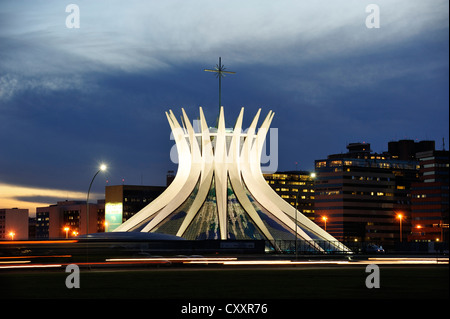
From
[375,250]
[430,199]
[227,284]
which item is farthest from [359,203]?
[227,284]

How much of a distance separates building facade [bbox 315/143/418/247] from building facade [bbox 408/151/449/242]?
28.0 feet

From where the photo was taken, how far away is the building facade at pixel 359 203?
189000mm

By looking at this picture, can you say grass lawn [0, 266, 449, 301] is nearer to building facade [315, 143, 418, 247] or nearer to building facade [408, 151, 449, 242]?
building facade [408, 151, 449, 242]

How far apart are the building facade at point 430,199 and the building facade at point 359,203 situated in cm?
854

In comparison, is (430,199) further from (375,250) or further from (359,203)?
(375,250)

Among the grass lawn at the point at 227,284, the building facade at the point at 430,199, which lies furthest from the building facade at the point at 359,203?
the grass lawn at the point at 227,284

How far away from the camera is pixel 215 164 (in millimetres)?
74312

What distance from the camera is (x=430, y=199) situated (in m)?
178

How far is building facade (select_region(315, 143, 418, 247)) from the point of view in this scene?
189 meters

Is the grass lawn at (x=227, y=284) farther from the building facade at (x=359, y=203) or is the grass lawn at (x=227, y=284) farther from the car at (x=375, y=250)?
the building facade at (x=359, y=203)

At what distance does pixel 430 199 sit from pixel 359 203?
66.0 ft
